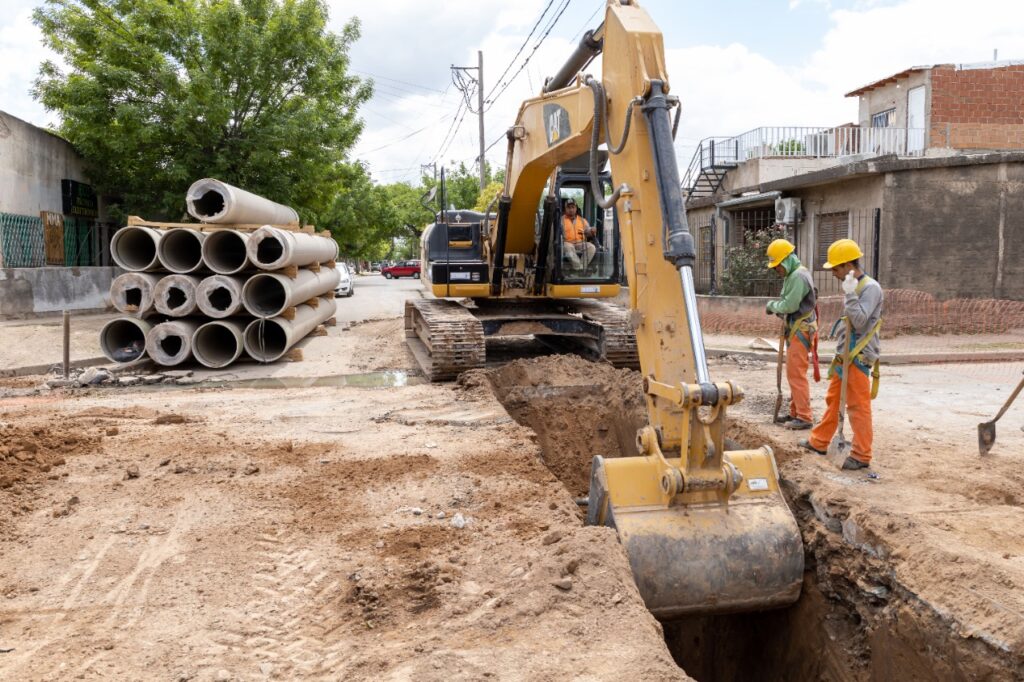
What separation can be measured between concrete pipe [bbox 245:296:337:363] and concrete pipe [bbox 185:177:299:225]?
5.36 ft

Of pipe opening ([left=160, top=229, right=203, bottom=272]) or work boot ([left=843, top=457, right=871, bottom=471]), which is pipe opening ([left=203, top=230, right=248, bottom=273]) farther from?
work boot ([left=843, top=457, right=871, bottom=471])

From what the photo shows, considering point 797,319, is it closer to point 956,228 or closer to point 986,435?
point 986,435

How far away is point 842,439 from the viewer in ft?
21.0

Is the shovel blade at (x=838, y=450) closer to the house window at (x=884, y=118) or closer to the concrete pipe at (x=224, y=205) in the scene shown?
the concrete pipe at (x=224, y=205)

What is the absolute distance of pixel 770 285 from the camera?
18.1 m

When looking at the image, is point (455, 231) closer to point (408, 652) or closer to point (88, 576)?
point (88, 576)

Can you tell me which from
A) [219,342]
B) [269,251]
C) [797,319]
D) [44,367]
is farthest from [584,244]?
[44,367]

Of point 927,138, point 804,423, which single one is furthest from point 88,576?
point 927,138

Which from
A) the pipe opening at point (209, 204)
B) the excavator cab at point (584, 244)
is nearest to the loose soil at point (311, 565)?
the excavator cab at point (584, 244)

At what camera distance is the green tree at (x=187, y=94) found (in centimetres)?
1773

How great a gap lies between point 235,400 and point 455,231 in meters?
3.95

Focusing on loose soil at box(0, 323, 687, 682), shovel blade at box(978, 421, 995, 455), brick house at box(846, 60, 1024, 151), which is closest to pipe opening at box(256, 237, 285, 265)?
loose soil at box(0, 323, 687, 682)

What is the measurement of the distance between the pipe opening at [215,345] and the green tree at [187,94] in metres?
6.63

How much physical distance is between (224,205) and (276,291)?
187 centimetres
